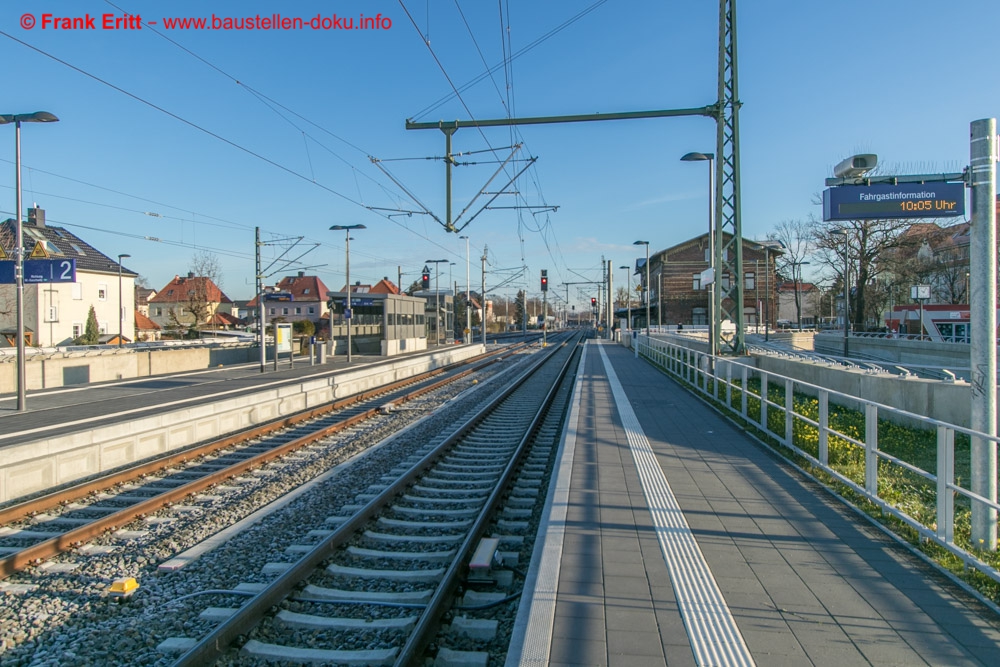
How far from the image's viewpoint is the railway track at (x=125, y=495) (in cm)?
611

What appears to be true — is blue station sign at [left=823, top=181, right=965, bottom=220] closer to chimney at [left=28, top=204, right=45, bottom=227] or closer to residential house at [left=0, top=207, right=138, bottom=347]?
residential house at [left=0, top=207, right=138, bottom=347]

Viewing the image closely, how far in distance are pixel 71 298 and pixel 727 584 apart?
52569 mm

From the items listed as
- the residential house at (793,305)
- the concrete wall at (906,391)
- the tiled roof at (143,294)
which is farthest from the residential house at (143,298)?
the concrete wall at (906,391)

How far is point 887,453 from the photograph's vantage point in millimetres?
8828

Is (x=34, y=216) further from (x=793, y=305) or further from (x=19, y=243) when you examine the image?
(x=793, y=305)

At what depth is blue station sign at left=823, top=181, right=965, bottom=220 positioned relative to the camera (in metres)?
5.91

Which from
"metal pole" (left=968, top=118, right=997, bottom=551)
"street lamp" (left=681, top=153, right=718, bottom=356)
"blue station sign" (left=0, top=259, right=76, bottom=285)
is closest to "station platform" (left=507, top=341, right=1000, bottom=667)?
"metal pole" (left=968, top=118, right=997, bottom=551)

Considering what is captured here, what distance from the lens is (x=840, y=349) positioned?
40938mm

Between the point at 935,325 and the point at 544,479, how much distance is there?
39811 millimetres

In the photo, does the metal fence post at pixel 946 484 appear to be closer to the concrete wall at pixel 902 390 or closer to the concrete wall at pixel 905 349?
the concrete wall at pixel 902 390

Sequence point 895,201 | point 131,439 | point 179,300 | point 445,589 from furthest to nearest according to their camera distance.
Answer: point 179,300 < point 131,439 < point 895,201 < point 445,589

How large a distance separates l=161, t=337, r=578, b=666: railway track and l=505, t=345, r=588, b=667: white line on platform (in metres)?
0.33

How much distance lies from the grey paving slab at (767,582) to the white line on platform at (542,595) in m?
0.09

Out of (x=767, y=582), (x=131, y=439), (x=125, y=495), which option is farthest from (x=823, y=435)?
(x=131, y=439)
